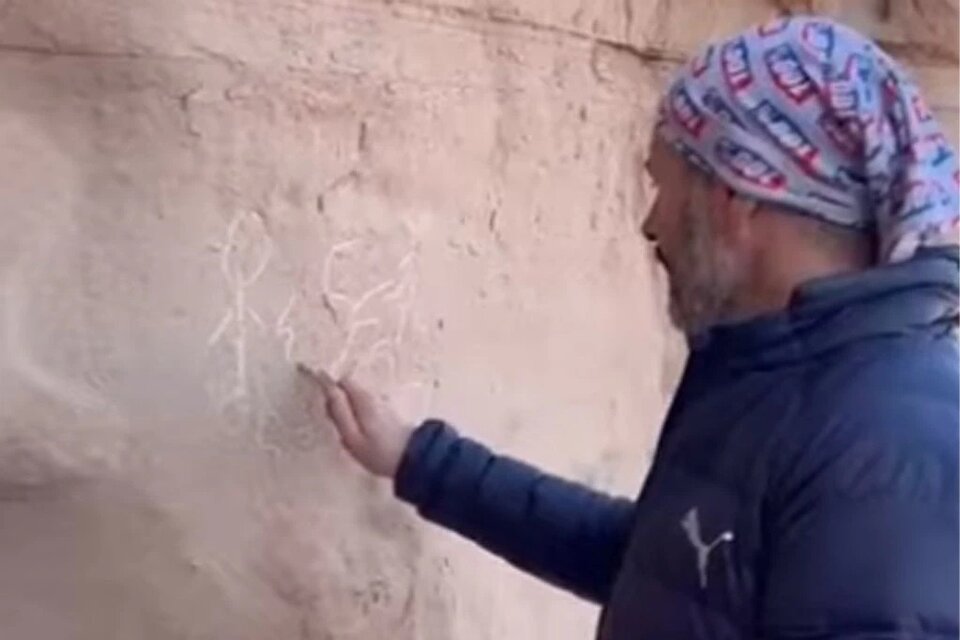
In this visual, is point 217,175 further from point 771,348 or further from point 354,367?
point 771,348

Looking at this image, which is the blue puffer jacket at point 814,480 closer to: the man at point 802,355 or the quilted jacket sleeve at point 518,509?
the man at point 802,355

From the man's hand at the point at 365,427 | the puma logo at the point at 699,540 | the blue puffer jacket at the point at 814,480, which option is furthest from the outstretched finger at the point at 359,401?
the puma logo at the point at 699,540

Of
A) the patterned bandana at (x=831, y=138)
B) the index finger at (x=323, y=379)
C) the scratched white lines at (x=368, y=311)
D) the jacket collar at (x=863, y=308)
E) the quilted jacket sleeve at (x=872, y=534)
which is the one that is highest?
the patterned bandana at (x=831, y=138)

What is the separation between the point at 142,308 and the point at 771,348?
525mm

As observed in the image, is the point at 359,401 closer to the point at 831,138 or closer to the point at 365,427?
the point at 365,427

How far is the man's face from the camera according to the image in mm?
1456

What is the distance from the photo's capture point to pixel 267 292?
1752 millimetres

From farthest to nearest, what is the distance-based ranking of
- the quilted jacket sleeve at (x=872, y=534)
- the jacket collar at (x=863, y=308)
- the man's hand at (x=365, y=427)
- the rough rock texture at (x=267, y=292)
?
the man's hand at (x=365, y=427), the rough rock texture at (x=267, y=292), the jacket collar at (x=863, y=308), the quilted jacket sleeve at (x=872, y=534)

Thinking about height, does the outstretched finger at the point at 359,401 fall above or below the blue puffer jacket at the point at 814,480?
below

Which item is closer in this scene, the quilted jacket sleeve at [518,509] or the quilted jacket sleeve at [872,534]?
the quilted jacket sleeve at [872,534]

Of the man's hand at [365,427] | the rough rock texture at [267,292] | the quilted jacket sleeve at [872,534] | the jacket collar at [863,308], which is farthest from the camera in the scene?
the man's hand at [365,427]

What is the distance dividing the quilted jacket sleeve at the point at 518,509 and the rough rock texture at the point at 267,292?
78 millimetres

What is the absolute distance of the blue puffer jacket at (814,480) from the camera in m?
1.29

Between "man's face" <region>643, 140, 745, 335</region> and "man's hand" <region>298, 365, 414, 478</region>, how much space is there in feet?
1.13
